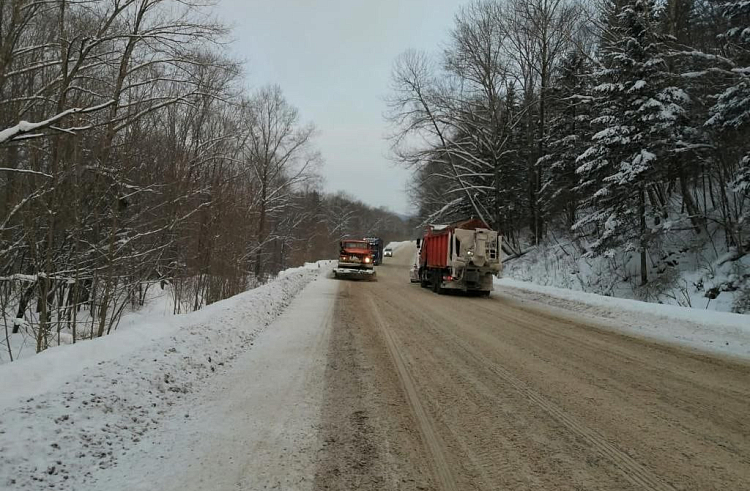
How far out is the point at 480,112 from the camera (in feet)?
104

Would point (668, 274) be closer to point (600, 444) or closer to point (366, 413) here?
point (600, 444)

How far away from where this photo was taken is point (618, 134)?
16.8 metres

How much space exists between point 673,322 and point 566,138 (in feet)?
53.4

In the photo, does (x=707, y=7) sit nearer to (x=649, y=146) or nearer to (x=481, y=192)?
(x=649, y=146)

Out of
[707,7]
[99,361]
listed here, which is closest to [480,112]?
[707,7]

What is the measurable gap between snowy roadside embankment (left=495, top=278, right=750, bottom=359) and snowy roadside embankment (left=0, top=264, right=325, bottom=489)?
850cm

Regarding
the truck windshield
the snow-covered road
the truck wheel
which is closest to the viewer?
the snow-covered road

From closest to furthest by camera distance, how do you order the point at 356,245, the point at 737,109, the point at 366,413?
the point at 366,413
the point at 737,109
the point at 356,245

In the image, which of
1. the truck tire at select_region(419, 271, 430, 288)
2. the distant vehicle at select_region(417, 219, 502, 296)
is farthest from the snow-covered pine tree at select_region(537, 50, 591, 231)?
the truck tire at select_region(419, 271, 430, 288)

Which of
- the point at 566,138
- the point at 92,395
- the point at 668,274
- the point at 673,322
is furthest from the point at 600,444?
the point at 566,138

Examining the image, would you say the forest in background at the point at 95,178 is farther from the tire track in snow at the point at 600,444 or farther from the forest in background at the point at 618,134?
the forest in background at the point at 618,134

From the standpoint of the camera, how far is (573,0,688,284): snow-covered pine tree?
626 inches

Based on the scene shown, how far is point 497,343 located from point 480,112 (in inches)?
1061

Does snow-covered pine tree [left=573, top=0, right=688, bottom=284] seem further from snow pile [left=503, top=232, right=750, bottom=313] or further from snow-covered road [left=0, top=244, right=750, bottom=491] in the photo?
snow-covered road [left=0, top=244, right=750, bottom=491]
